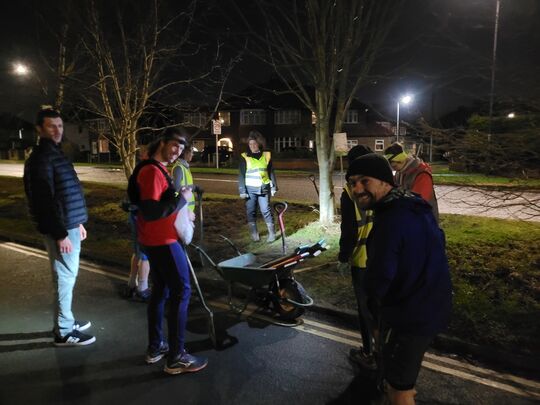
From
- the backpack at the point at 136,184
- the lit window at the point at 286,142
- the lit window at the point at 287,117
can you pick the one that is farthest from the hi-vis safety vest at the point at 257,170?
the lit window at the point at 286,142

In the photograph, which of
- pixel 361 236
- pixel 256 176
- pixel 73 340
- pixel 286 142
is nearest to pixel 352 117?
pixel 286 142

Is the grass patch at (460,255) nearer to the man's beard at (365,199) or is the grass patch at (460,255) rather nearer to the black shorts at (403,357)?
the black shorts at (403,357)

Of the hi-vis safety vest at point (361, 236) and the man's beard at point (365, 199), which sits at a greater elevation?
the man's beard at point (365, 199)

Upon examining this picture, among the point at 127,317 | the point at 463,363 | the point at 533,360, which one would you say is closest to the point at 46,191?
the point at 127,317

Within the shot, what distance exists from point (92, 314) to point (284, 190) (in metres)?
13.1

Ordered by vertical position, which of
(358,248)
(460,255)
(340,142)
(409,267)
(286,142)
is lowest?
(460,255)

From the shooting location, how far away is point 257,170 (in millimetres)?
7691

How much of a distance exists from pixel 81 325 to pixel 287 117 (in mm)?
48155

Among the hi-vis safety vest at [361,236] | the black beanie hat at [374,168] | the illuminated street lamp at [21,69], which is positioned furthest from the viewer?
the illuminated street lamp at [21,69]

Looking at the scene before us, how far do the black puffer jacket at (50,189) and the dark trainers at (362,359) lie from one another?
294 centimetres

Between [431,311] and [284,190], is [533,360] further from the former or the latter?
[284,190]

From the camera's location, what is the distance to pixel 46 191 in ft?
13.3

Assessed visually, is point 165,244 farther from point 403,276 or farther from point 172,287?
point 403,276

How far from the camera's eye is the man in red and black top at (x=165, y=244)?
3.69m
